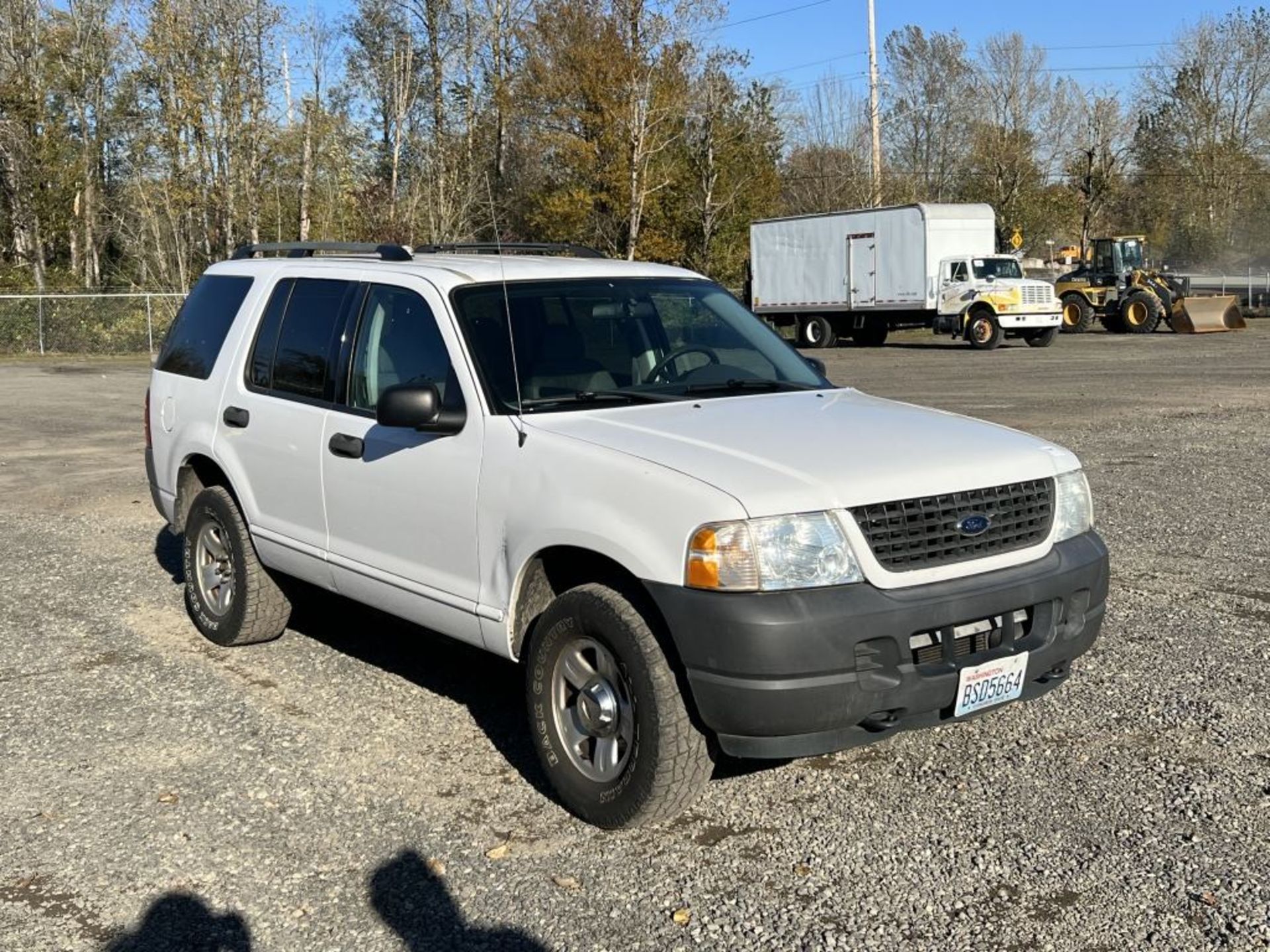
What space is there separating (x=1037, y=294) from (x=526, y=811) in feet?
95.2

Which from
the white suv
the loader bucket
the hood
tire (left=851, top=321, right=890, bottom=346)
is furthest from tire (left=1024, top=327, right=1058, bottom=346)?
the hood

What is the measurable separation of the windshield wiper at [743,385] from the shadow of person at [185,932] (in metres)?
2.49

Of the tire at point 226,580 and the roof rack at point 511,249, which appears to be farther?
the roof rack at point 511,249

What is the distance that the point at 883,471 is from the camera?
4020 millimetres

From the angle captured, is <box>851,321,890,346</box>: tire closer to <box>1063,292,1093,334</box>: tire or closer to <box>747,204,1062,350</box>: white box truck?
<box>747,204,1062,350</box>: white box truck

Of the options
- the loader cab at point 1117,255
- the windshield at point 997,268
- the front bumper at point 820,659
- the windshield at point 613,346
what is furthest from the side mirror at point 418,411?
the loader cab at point 1117,255

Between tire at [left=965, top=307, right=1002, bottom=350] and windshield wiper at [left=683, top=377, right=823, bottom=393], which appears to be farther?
tire at [left=965, top=307, right=1002, bottom=350]

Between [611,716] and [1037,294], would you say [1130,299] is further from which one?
[611,716]

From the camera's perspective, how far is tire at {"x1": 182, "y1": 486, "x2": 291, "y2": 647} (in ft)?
20.2

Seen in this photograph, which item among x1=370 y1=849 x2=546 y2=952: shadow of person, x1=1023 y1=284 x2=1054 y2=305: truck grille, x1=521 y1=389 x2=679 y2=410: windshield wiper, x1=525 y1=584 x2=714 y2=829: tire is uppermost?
x1=1023 y1=284 x2=1054 y2=305: truck grille

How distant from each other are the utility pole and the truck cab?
1201 centimetres

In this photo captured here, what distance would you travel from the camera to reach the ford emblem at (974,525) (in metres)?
4.09

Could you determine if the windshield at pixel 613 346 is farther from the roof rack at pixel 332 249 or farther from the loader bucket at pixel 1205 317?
the loader bucket at pixel 1205 317

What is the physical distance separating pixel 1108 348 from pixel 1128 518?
22180 mm
